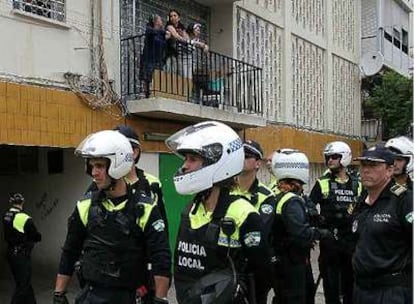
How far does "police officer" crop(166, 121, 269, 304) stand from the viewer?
12.3ft

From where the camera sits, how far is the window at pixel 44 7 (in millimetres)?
9289

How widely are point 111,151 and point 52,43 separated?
5.57 metres

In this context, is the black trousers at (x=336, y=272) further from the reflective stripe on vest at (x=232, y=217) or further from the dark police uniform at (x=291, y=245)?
the reflective stripe on vest at (x=232, y=217)

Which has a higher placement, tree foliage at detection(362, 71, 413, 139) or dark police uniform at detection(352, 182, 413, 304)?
tree foliage at detection(362, 71, 413, 139)

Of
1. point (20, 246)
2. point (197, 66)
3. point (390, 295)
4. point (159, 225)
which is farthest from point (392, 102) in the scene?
point (159, 225)

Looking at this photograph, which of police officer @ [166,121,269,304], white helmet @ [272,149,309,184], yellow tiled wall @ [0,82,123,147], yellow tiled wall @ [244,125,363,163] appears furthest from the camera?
yellow tiled wall @ [244,125,363,163]

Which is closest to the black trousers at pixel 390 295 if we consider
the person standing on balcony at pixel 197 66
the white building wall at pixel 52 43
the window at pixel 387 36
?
the white building wall at pixel 52 43

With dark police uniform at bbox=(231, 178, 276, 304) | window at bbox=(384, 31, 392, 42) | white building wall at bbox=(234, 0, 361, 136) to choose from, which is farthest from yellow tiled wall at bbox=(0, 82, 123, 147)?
window at bbox=(384, 31, 392, 42)

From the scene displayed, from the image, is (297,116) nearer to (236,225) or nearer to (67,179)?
(67,179)

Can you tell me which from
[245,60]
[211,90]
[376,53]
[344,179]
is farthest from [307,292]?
[376,53]

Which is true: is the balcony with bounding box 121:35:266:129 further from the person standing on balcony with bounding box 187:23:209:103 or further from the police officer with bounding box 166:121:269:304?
the police officer with bounding box 166:121:269:304

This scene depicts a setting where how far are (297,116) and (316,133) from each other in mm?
1084

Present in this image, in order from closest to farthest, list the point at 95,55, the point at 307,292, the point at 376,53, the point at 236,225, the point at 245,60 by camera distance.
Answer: the point at 236,225 → the point at 307,292 → the point at 95,55 → the point at 245,60 → the point at 376,53

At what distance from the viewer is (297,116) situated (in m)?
17.2
